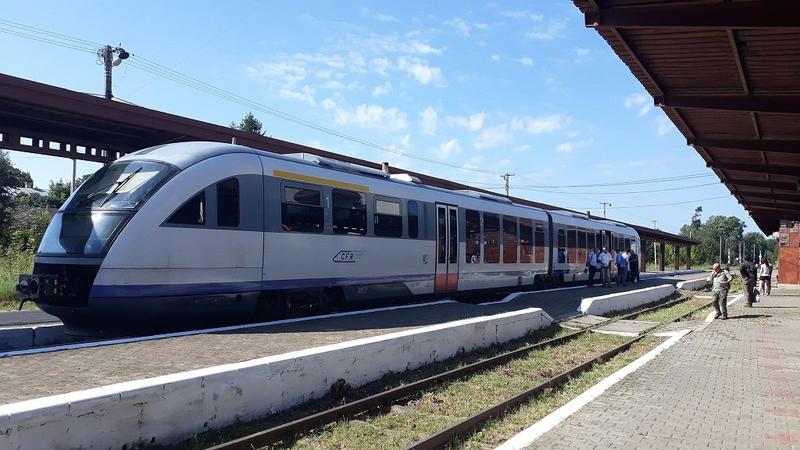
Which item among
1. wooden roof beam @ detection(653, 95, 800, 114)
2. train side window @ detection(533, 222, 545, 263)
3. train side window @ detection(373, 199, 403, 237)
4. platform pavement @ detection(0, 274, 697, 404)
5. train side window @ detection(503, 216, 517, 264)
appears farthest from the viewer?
train side window @ detection(533, 222, 545, 263)

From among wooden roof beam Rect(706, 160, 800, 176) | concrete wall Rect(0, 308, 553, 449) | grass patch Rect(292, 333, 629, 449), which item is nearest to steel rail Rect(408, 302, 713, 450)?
grass patch Rect(292, 333, 629, 449)

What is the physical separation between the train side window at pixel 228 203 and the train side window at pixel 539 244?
13.3m

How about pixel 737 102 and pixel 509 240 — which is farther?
pixel 509 240

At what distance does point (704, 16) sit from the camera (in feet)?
30.2

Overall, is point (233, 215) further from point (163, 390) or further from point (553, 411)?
point (553, 411)

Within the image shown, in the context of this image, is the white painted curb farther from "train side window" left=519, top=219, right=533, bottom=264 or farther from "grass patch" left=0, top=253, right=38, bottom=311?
"grass patch" left=0, top=253, right=38, bottom=311

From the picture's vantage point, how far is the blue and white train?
8.45 metres

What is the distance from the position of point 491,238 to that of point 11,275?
1458cm

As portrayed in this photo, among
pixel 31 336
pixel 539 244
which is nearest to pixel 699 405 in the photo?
pixel 31 336

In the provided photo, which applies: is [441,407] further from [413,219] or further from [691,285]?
[691,285]

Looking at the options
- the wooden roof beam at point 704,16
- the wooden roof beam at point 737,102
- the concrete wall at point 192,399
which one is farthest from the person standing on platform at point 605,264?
the concrete wall at point 192,399

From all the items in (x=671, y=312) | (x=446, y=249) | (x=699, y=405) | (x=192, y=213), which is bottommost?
(x=671, y=312)

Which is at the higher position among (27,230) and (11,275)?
(27,230)

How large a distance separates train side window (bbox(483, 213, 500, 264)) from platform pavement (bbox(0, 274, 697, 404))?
595 centimetres
